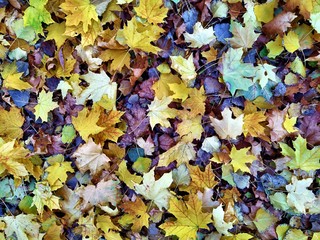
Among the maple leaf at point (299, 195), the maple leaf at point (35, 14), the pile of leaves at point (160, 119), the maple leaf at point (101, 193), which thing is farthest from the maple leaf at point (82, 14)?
the maple leaf at point (299, 195)

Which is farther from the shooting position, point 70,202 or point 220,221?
point 70,202

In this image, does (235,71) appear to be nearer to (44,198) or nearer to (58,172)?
(58,172)

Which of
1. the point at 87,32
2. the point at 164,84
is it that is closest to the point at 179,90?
the point at 164,84

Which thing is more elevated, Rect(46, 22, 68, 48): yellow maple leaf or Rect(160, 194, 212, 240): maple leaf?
Rect(46, 22, 68, 48): yellow maple leaf

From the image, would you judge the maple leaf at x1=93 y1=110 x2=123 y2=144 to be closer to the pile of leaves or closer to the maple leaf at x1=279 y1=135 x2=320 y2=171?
the pile of leaves

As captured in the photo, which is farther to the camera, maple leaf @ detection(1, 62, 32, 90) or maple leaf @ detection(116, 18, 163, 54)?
Result: maple leaf @ detection(1, 62, 32, 90)

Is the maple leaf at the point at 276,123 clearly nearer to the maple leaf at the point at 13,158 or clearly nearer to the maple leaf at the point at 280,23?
the maple leaf at the point at 280,23

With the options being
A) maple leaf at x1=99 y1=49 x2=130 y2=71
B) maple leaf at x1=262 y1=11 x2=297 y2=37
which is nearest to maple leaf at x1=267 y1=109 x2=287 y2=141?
maple leaf at x1=262 y1=11 x2=297 y2=37
